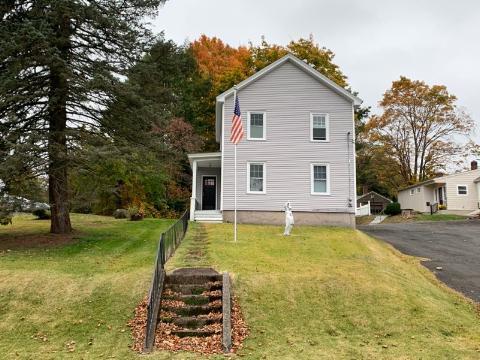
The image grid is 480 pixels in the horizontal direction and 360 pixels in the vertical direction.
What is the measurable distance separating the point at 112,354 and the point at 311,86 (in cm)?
1746

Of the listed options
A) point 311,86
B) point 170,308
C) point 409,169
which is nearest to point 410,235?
point 311,86

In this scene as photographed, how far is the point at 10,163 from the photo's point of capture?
43.0 ft

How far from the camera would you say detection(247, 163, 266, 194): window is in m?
21.7

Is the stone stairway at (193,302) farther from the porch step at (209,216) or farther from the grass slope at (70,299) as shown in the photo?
the porch step at (209,216)

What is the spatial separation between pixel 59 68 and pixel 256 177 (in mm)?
10555

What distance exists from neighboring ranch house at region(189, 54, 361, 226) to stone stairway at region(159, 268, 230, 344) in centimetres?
1098

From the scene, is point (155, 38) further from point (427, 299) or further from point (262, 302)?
point (427, 299)

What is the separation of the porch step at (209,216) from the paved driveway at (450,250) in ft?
26.6

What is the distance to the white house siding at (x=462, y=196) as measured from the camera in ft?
121

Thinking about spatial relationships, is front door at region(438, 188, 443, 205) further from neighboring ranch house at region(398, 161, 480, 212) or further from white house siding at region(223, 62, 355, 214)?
white house siding at region(223, 62, 355, 214)

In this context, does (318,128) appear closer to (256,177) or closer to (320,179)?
(320,179)

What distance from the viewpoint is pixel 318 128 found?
72.3ft

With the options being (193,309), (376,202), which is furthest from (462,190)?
(193,309)

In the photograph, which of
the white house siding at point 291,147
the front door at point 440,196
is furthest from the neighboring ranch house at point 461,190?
the white house siding at point 291,147
